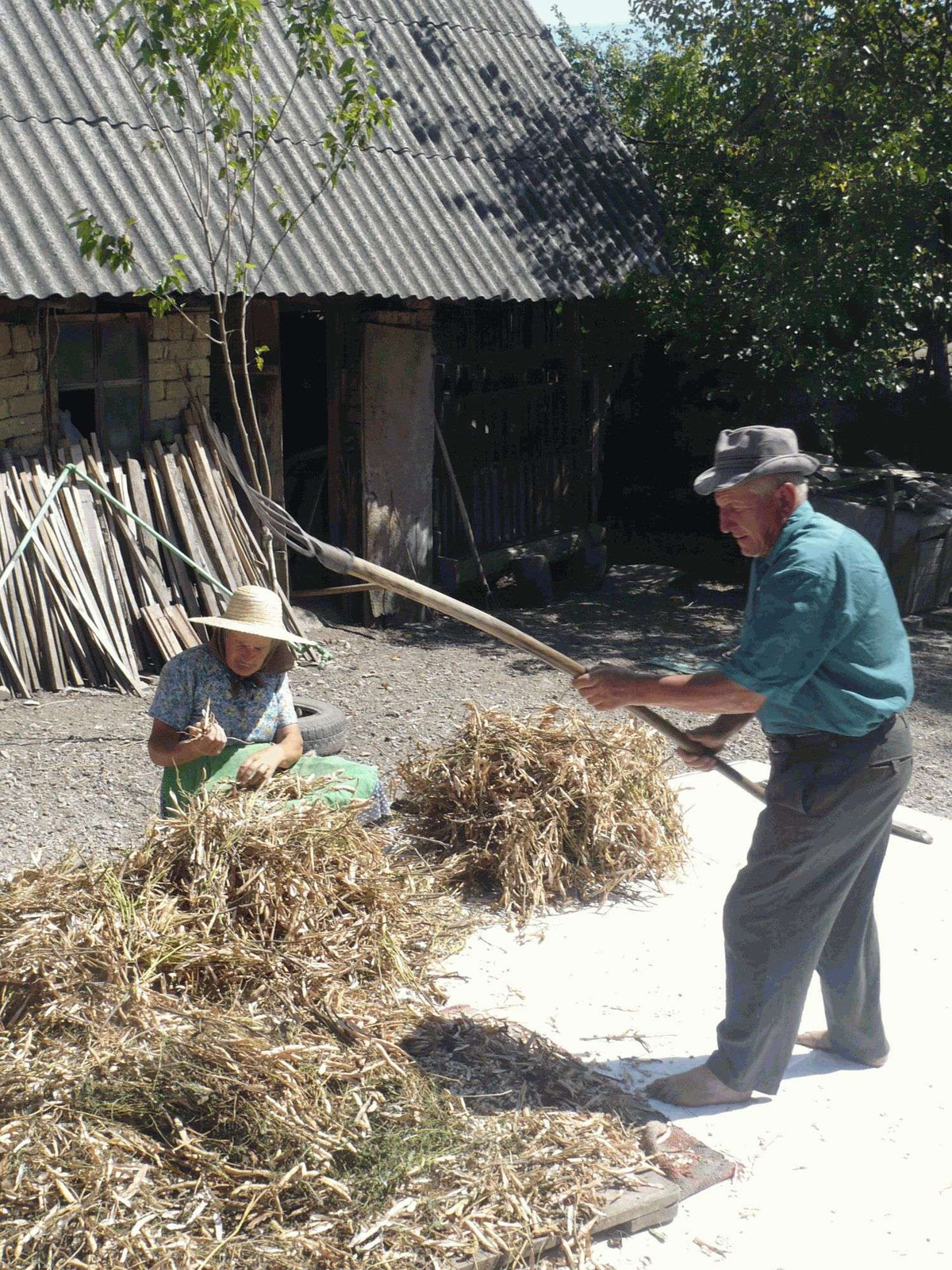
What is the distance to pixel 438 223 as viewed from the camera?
32.0 ft

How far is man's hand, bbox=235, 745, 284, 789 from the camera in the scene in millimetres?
4570

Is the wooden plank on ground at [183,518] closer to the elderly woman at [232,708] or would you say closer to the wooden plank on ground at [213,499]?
the wooden plank on ground at [213,499]

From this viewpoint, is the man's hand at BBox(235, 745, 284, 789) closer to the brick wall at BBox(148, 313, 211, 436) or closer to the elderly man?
the elderly man

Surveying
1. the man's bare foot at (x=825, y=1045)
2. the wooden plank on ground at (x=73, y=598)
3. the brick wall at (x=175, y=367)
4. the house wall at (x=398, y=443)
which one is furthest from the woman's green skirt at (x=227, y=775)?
the house wall at (x=398, y=443)

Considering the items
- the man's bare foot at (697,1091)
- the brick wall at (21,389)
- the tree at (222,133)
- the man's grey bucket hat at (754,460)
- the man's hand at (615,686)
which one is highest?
the tree at (222,133)

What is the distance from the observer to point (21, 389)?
7.75 metres

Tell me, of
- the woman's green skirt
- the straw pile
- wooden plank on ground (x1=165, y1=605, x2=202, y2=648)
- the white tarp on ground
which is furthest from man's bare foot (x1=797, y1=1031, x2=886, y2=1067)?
wooden plank on ground (x1=165, y1=605, x2=202, y2=648)

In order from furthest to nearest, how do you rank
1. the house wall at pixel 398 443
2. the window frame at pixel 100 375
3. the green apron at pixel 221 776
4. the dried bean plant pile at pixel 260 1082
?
1. the house wall at pixel 398 443
2. the window frame at pixel 100 375
3. the green apron at pixel 221 776
4. the dried bean plant pile at pixel 260 1082

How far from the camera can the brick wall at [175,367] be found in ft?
27.5

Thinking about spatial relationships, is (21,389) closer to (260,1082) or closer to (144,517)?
(144,517)

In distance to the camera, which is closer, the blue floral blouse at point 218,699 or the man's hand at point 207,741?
the man's hand at point 207,741

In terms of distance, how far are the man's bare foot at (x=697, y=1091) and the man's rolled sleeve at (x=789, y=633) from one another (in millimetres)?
1156

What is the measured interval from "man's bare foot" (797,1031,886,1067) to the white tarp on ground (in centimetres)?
3

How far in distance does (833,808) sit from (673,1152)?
1.01 metres
